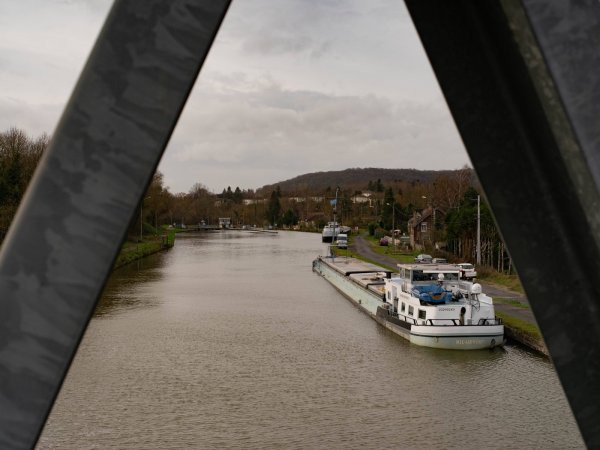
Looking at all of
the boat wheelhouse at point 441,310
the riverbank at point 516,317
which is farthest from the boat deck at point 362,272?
the riverbank at point 516,317

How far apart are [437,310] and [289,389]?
4.84m

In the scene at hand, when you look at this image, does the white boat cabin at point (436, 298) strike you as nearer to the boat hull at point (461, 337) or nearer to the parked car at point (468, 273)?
the boat hull at point (461, 337)

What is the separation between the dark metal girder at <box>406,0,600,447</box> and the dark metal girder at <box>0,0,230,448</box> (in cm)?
60

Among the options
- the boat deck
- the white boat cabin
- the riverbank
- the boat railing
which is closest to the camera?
the riverbank

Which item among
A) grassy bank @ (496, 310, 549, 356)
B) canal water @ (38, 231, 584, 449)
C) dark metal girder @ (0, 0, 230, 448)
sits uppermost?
dark metal girder @ (0, 0, 230, 448)

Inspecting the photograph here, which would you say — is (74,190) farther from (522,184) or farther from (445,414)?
(445,414)

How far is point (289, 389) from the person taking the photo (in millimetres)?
10391

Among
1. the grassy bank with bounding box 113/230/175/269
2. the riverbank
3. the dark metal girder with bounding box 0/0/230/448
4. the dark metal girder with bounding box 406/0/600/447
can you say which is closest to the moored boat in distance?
the riverbank

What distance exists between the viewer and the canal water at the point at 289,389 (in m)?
8.46

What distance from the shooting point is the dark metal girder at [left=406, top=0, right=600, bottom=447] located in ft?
4.08

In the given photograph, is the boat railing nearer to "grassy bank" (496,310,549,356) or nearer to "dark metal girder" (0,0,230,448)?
"grassy bank" (496,310,549,356)

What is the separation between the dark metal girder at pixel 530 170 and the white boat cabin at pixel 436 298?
41.6 ft

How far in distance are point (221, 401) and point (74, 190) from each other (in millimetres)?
9024

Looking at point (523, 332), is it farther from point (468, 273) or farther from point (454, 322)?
point (468, 273)
